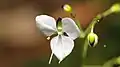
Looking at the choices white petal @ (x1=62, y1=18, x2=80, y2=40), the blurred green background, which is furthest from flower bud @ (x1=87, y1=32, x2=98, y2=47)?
the blurred green background

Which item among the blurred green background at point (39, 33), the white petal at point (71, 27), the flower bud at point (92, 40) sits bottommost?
the blurred green background at point (39, 33)

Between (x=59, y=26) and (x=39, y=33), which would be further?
(x=39, y=33)

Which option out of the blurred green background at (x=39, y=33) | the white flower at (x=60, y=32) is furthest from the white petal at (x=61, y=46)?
the blurred green background at (x=39, y=33)

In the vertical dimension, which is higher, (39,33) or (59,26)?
(59,26)

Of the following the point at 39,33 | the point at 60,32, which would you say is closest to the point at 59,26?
the point at 60,32

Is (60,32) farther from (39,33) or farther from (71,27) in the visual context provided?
(39,33)

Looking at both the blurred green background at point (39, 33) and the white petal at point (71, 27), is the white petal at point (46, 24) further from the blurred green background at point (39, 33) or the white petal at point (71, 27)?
the blurred green background at point (39, 33)

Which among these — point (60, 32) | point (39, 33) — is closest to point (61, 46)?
point (60, 32)
